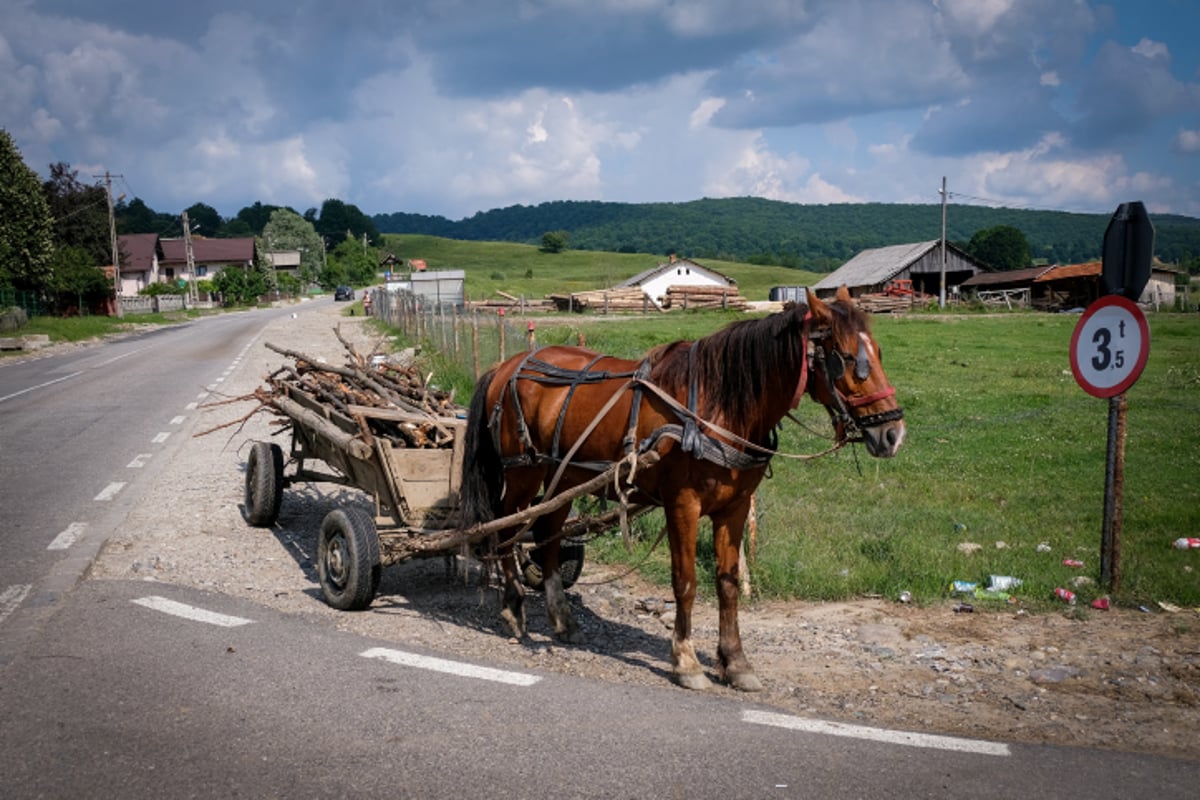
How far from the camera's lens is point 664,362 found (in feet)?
17.0

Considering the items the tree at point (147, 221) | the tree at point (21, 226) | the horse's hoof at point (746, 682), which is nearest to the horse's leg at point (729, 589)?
the horse's hoof at point (746, 682)

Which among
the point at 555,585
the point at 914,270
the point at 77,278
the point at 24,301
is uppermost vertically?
the point at 914,270

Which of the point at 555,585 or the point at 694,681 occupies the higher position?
the point at 555,585

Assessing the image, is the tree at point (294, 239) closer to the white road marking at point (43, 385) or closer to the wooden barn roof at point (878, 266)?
the wooden barn roof at point (878, 266)

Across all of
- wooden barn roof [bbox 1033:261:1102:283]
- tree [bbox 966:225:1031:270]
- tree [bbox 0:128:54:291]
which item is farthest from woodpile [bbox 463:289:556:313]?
tree [bbox 966:225:1031:270]

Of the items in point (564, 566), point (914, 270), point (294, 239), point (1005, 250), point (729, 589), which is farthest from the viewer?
point (294, 239)

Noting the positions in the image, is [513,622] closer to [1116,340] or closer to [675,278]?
[1116,340]

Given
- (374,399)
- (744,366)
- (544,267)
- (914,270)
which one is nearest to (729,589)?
(744,366)

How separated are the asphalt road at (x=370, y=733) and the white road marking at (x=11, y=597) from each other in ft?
0.07

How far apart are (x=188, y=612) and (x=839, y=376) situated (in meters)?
4.41

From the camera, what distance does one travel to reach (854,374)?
444 cm

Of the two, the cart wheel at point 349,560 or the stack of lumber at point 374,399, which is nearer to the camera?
the cart wheel at point 349,560

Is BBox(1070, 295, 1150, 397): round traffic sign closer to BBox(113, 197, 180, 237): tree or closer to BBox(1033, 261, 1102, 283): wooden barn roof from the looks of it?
BBox(1033, 261, 1102, 283): wooden barn roof

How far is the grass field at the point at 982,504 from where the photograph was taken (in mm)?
6773
